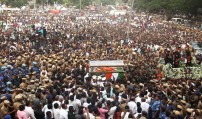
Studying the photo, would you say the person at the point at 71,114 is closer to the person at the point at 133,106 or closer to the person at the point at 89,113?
the person at the point at 89,113

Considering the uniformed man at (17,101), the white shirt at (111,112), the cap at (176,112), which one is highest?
the uniformed man at (17,101)

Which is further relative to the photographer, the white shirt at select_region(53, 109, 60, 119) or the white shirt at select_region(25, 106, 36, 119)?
the white shirt at select_region(53, 109, 60, 119)

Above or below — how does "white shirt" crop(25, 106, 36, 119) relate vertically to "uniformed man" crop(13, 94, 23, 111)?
below

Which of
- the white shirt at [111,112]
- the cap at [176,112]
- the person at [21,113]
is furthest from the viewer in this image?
the white shirt at [111,112]

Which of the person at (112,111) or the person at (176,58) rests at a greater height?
the person at (176,58)

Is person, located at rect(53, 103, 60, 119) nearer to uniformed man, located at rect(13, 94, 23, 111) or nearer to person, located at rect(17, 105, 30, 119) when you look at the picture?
person, located at rect(17, 105, 30, 119)

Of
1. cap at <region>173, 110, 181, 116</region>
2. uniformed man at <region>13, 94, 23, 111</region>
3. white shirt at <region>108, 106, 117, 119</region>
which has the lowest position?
white shirt at <region>108, 106, 117, 119</region>

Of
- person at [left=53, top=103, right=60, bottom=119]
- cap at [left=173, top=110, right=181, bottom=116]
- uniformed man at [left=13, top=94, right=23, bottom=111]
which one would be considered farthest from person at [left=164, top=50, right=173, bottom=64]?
uniformed man at [left=13, top=94, right=23, bottom=111]

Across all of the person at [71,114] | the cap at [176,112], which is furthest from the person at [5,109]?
the cap at [176,112]

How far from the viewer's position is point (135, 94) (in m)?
9.39

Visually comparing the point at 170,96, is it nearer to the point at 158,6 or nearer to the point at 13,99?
the point at 13,99

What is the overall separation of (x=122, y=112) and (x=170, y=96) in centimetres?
255

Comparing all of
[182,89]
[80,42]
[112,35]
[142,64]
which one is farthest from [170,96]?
[112,35]

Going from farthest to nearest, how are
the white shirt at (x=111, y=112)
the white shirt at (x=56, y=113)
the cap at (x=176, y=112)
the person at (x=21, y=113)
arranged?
the white shirt at (x=111, y=112) → the cap at (x=176, y=112) → the white shirt at (x=56, y=113) → the person at (x=21, y=113)
